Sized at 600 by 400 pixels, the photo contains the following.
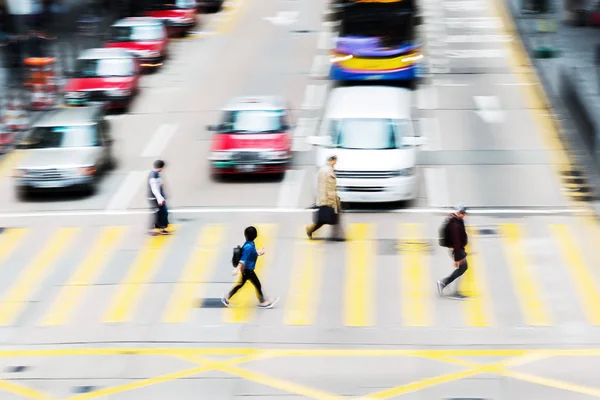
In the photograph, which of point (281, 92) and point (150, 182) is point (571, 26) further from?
point (150, 182)

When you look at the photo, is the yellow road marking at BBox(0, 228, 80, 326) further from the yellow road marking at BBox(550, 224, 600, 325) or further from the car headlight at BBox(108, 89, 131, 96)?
the car headlight at BBox(108, 89, 131, 96)

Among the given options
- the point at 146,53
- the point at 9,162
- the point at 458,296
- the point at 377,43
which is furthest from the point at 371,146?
the point at 146,53

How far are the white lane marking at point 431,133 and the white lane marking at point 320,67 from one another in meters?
7.20

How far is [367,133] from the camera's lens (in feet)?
77.7

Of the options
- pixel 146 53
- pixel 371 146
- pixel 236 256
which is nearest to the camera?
pixel 236 256

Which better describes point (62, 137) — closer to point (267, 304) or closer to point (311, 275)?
point (311, 275)

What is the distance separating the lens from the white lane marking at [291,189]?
23516 mm

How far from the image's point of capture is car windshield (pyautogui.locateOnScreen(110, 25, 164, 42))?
3850cm

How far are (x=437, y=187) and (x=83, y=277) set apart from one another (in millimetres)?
8621

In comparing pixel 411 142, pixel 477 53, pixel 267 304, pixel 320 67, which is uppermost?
pixel 411 142

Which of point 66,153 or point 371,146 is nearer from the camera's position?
point 371,146

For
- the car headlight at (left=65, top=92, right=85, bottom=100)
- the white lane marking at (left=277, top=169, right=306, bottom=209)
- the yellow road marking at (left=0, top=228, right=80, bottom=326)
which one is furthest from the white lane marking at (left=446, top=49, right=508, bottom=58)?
the yellow road marking at (left=0, top=228, right=80, bottom=326)

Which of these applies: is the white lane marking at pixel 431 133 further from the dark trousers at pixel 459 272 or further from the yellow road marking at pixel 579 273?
the dark trousers at pixel 459 272

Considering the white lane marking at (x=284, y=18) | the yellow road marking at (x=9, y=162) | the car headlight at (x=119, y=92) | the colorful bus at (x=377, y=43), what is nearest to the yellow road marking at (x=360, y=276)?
the yellow road marking at (x=9, y=162)
